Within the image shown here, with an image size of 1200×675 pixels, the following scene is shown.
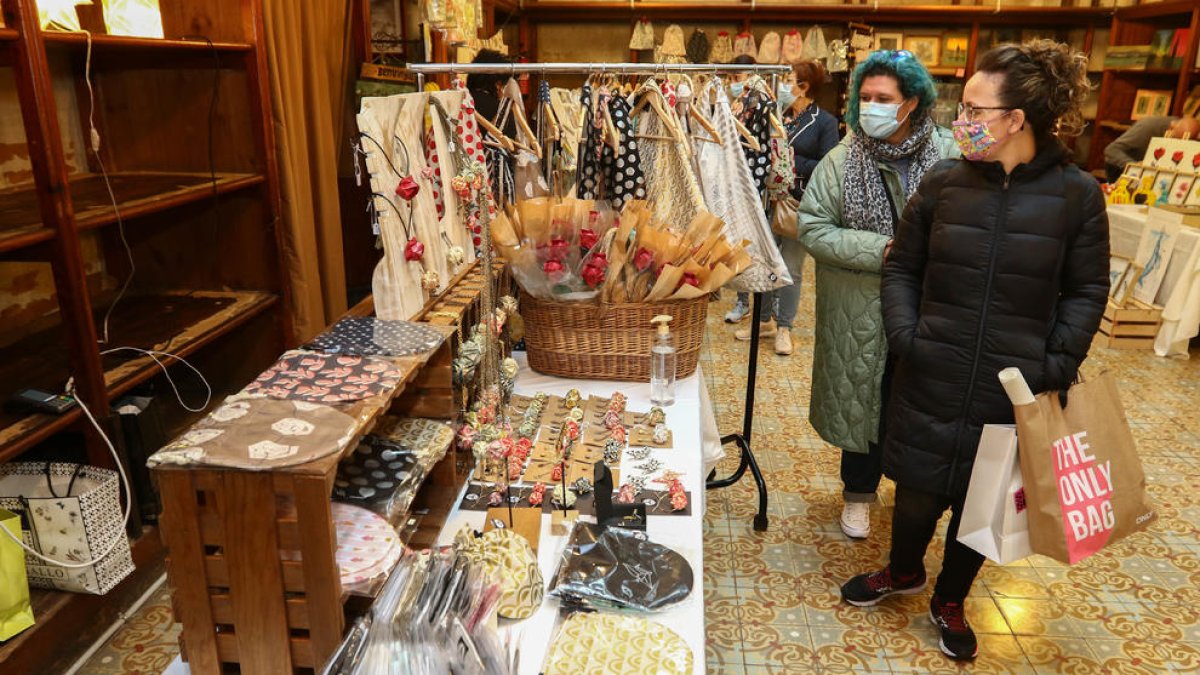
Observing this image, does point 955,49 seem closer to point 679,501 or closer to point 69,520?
point 679,501

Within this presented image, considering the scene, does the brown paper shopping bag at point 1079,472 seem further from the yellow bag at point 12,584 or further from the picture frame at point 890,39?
the picture frame at point 890,39

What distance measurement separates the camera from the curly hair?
5.61ft

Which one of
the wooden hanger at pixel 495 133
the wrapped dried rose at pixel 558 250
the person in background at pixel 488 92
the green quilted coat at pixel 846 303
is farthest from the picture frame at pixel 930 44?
the wrapped dried rose at pixel 558 250

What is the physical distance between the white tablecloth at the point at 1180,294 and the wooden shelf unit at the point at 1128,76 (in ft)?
9.14

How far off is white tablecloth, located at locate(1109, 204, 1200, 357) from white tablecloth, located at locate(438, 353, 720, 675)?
338cm

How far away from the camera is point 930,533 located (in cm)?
221

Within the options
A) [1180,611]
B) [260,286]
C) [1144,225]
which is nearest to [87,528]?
[260,286]

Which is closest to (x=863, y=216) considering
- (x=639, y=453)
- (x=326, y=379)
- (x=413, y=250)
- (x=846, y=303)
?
(x=846, y=303)

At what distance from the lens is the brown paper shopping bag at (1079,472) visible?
1758 millimetres

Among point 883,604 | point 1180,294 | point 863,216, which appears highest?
point 863,216

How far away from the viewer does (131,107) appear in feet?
9.73

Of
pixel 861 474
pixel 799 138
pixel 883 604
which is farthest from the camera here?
pixel 799 138

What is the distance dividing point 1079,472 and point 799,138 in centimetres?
256

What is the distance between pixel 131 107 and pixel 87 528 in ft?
5.24
